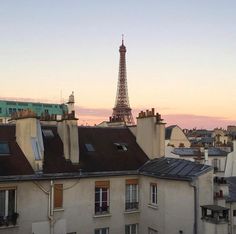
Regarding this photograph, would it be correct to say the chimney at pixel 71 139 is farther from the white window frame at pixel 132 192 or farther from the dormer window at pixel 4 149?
the white window frame at pixel 132 192

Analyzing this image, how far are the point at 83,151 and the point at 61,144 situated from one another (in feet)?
4.25

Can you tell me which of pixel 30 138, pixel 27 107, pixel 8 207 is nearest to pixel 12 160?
pixel 30 138

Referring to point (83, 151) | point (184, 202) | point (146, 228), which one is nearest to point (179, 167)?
point (184, 202)

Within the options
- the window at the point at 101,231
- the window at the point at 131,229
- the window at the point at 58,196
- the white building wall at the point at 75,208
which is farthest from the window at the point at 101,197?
the window at the point at 58,196

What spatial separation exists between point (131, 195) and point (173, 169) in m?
3.37

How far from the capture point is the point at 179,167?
62.9 ft

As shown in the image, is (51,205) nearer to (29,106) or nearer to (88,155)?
(88,155)

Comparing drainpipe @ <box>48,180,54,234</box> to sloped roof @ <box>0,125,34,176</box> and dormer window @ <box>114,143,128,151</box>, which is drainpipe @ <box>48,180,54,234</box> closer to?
sloped roof @ <box>0,125,34,176</box>

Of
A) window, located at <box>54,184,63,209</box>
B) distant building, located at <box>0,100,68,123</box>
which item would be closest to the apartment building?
window, located at <box>54,184,63,209</box>

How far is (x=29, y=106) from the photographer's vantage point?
74.2m

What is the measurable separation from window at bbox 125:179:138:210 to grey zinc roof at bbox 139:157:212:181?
807 millimetres

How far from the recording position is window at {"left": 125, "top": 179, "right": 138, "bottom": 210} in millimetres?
21109

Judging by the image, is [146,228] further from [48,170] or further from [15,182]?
[15,182]

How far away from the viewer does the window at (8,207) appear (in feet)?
58.1
